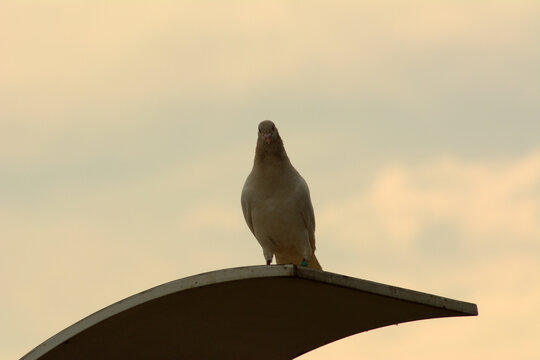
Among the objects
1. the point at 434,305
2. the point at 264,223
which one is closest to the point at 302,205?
the point at 264,223

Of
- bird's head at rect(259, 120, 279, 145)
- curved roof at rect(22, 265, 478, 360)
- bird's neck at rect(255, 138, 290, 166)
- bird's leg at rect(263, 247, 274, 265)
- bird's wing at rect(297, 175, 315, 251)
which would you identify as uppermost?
bird's head at rect(259, 120, 279, 145)

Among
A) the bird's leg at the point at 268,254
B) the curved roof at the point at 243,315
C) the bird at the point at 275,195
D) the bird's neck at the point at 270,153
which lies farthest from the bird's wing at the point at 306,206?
the curved roof at the point at 243,315

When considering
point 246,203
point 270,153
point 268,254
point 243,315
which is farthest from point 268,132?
point 243,315

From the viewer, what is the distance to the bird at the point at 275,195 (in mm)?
12656

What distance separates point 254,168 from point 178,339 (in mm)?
3843

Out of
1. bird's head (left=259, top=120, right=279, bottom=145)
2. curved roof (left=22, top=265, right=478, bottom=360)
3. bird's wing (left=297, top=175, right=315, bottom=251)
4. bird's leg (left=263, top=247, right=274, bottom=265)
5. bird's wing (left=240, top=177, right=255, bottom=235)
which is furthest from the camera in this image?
bird's leg (left=263, top=247, right=274, bottom=265)

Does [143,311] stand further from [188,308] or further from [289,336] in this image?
[289,336]

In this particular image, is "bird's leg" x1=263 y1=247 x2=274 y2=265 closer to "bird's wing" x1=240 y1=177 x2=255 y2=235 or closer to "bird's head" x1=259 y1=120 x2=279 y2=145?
"bird's wing" x1=240 y1=177 x2=255 y2=235

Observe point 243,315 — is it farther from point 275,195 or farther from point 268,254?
point 268,254

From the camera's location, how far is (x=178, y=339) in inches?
370

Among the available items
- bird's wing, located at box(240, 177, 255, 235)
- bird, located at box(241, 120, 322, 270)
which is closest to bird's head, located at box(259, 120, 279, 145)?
bird, located at box(241, 120, 322, 270)

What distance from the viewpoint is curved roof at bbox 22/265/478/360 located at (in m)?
8.41

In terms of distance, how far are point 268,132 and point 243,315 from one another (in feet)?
12.7

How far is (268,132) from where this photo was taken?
12695mm
